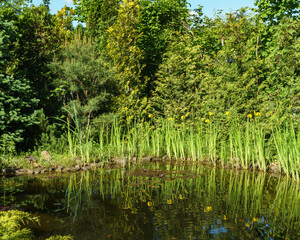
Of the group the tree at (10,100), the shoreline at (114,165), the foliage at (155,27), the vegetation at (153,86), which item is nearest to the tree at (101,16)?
the vegetation at (153,86)

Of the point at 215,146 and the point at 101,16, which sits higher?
the point at 101,16

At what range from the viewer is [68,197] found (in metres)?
4.82

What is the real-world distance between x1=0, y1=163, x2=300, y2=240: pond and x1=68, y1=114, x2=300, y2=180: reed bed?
54 cm

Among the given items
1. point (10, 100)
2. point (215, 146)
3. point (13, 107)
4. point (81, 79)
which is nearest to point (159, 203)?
point (215, 146)

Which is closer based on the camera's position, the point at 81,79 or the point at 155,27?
the point at 81,79

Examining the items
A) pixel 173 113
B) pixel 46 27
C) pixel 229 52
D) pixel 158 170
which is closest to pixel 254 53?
pixel 229 52

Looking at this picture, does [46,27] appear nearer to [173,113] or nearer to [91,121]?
[91,121]

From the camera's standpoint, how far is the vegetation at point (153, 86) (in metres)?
7.16

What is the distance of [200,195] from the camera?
4.82 m

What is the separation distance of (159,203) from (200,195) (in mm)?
801

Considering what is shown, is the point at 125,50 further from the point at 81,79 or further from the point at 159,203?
the point at 159,203

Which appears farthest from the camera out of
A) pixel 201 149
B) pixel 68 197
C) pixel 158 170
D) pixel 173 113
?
pixel 173 113

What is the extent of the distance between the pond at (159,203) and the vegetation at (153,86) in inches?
47.0

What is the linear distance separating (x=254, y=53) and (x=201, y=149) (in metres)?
3.59
